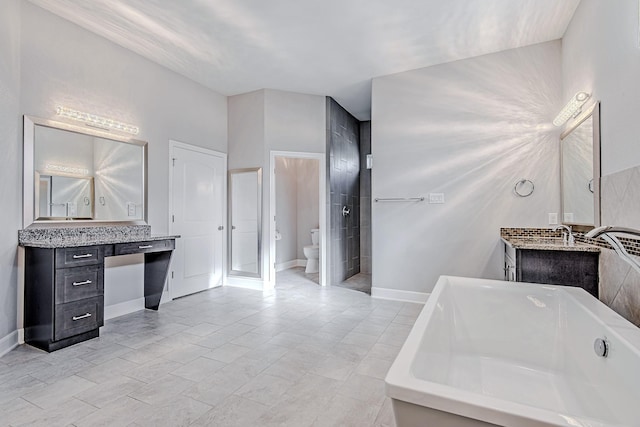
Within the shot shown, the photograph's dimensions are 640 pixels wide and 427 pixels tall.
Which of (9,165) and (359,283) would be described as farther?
(359,283)

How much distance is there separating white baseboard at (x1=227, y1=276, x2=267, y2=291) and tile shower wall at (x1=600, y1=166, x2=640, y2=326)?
11.9 feet

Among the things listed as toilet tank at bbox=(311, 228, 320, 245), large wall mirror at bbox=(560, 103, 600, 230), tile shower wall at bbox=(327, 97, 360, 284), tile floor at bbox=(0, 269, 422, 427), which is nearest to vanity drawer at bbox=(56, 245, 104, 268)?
tile floor at bbox=(0, 269, 422, 427)

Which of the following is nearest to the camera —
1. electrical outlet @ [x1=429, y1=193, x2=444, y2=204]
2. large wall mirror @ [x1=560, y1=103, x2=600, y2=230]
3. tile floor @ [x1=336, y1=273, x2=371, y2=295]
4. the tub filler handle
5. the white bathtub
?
the white bathtub

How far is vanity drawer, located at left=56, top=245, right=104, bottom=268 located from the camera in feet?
7.98

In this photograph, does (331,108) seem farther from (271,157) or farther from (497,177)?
(497,177)

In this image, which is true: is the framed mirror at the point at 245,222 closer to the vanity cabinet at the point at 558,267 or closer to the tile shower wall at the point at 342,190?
the tile shower wall at the point at 342,190

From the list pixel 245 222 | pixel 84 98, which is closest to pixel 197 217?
pixel 245 222

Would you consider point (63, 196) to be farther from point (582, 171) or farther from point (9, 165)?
point (582, 171)

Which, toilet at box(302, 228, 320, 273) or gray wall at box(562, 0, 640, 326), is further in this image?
toilet at box(302, 228, 320, 273)

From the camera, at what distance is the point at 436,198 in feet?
12.0

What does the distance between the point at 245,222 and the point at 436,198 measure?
2.65 m

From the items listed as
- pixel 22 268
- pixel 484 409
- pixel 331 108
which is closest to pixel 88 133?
pixel 22 268

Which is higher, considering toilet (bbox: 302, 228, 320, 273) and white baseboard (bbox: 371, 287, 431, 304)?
toilet (bbox: 302, 228, 320, 273)

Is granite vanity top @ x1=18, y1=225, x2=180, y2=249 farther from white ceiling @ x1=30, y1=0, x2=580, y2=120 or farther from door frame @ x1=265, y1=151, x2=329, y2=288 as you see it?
white ceiling @ x1=30, y1=0, x2=580, y2=120
